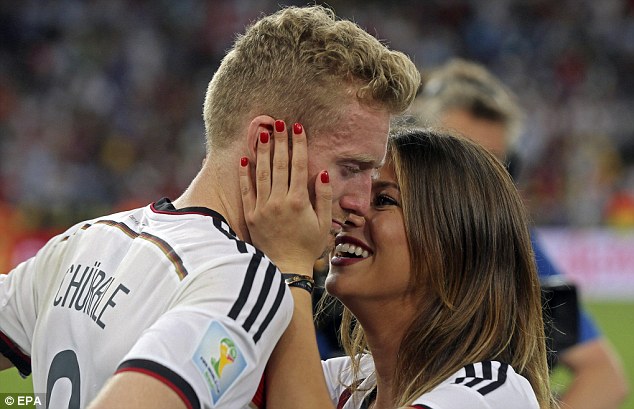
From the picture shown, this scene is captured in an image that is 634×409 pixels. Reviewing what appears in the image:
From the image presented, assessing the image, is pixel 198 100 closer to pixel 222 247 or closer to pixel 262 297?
pixel 222 247

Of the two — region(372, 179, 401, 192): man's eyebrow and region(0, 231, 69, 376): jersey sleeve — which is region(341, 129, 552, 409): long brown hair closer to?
region(372, 179, 401, 192): man's eyebrow

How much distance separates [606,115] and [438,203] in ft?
53.1

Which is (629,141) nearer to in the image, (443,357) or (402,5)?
(402,5)

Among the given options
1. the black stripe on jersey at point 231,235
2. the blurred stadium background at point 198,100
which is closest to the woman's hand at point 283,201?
the black stripe on jersey at point 231,235

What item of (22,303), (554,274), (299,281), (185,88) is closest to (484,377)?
(299,281)

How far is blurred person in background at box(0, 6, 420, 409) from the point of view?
2148mm

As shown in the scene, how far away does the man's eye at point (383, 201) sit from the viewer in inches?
117

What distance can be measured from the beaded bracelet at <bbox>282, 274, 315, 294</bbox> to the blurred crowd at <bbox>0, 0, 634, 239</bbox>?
522 inches

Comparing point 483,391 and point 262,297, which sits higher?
point 262,297

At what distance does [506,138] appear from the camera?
512 centimetres

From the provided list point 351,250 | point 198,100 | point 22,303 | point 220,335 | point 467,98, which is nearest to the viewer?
point 220,335

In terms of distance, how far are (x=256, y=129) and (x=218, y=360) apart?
716mm

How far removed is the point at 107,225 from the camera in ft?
8.55

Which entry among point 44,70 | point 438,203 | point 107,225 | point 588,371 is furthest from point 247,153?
point 44,70
